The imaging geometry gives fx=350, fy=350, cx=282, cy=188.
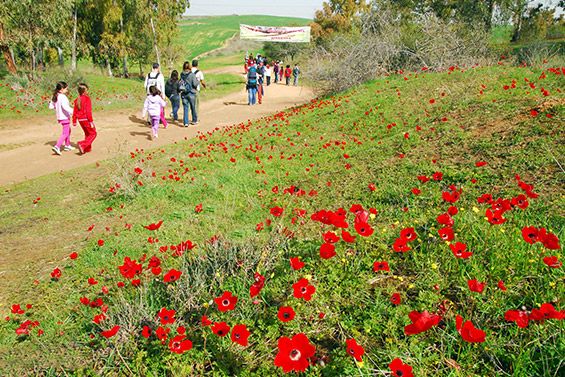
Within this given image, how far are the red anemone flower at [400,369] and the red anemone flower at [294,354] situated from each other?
373mm

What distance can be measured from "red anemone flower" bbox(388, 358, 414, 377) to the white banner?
1455 inches

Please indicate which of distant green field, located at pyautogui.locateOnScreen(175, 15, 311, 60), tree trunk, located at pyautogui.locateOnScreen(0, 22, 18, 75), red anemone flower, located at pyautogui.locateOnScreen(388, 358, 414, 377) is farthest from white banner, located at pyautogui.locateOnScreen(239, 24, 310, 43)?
red anemone flower, located at pyautogui.locateOnScreen(388, 358, 414, 377)

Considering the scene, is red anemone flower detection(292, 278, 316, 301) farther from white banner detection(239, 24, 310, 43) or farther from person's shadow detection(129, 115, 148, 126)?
white banner detection(239, 24, 310, 43)

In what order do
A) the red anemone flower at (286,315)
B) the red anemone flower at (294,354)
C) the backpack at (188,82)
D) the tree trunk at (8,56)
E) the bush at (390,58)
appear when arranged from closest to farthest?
1. the red anemone flower at (294,354)
2. the red anemone flower at (286,315)
3. the backpack at (188,82)
4. the bush at (390,58)
5. the tree trunk at (8,56)

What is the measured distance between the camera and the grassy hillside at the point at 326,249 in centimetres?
235

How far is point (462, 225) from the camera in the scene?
3.30 meters

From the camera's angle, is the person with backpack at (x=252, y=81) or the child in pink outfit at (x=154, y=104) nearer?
the child in pink outfit at (x=154, y=104)

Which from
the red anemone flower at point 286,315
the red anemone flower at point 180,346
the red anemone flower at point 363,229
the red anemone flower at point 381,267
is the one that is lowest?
the red anemone flower at point 180,346

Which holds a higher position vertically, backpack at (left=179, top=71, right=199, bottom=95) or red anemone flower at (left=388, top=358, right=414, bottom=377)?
backpack at (left=179, top=71, right=199, bottom=95)

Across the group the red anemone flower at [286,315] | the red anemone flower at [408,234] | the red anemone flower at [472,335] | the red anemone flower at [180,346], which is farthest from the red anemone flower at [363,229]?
the red anemone flower at [180,346]

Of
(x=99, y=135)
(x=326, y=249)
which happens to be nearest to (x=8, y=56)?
(x=99, y=135)

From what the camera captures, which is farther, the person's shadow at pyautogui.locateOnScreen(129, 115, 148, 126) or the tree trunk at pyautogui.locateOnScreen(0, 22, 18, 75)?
the tree trunk at pyautogui.locateOnScreen(0, 22, 18, 75)

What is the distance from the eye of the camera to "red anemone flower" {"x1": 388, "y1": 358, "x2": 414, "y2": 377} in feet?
5.15

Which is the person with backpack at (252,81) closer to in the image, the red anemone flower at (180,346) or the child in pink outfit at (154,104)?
the child in pink outfit at (154,104)
